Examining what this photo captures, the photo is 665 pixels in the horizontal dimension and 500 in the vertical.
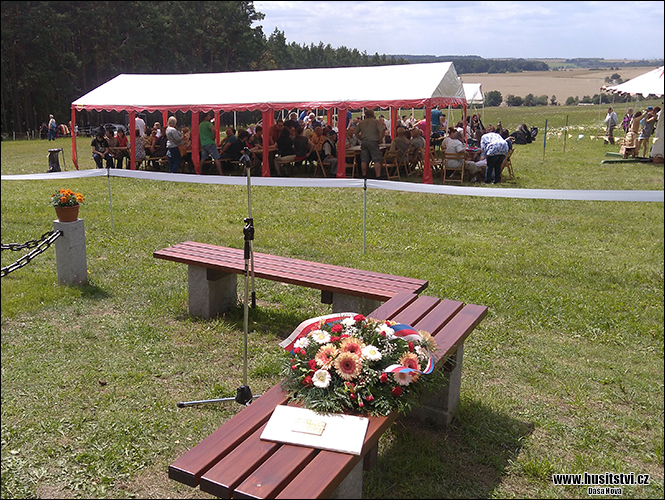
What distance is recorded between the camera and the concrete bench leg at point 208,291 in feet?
17.0

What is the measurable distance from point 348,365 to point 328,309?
2651 millimetres

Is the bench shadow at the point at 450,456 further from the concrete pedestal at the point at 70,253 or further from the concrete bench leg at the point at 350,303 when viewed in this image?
the concrete pedestal at the point at 70,253

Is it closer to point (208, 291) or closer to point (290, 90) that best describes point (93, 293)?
point (208, 291)

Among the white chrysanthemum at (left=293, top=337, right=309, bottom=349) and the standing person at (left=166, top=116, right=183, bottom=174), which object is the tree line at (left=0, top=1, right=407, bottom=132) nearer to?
the standing person at (left=166, top=116, right=183, bottom=174)

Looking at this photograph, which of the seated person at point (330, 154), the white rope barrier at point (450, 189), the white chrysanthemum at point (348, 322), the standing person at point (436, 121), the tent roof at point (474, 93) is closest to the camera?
the white chrysanthemum at point (348, 322)

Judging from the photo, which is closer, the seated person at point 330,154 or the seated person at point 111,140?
the seated person at point 111,140

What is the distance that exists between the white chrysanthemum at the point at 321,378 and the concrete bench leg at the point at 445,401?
100 centimetres

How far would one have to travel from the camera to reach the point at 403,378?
281 centimetres

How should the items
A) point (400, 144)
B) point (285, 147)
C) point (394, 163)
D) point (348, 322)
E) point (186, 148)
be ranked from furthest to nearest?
point (186, 148) → point (285, 147) → point (394, 163) → point (400, 144) → point (348, 322)

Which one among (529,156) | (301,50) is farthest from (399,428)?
(301,50)

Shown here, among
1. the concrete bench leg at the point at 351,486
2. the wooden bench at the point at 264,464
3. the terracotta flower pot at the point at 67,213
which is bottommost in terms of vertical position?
the concrete bench leg at the point at 351,486

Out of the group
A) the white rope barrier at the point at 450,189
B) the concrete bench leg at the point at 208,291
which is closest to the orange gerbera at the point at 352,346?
the white rope barrier at the point at 450,189

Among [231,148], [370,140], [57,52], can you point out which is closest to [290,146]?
[231,148]

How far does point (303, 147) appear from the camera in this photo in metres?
14.6
